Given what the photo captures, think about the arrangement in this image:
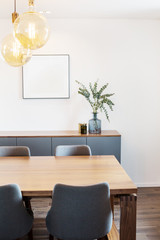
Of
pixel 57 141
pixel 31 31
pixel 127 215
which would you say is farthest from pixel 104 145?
A: pixel 31 31

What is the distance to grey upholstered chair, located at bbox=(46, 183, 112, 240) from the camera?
177 cm

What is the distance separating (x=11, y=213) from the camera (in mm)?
1851

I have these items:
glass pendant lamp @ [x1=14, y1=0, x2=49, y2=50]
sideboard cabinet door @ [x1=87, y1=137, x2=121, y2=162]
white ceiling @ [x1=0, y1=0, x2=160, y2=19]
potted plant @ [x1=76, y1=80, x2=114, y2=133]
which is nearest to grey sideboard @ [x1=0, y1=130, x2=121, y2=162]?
sideboard cabinet door @ [x1=87, y1=137, x2=121, y2=162]

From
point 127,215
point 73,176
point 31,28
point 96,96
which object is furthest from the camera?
point 96,96

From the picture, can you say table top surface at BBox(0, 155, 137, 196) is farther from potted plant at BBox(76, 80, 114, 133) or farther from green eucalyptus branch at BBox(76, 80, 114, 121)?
green eucalyptus branch at BBox(76, 80, 114, 121)

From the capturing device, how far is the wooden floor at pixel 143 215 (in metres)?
2.72

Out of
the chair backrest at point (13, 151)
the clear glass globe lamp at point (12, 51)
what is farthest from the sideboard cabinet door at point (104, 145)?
the clear glass globe lamp at point (12, 51)

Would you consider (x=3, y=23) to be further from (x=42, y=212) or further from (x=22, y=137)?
(x=42, y=212)

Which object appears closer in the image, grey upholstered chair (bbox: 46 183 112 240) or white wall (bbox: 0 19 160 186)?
grey upholstered chair (bbox: 46 183 112 240)

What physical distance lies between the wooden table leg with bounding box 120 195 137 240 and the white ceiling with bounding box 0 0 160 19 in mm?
→ 2441

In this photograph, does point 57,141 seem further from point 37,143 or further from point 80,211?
point 80,211

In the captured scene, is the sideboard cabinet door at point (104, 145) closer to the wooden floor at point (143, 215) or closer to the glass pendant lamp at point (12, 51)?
the wooden floor at point (143, 215)

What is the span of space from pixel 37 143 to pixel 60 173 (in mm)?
1425

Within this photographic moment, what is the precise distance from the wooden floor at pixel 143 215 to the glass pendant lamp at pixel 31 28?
194 cm
